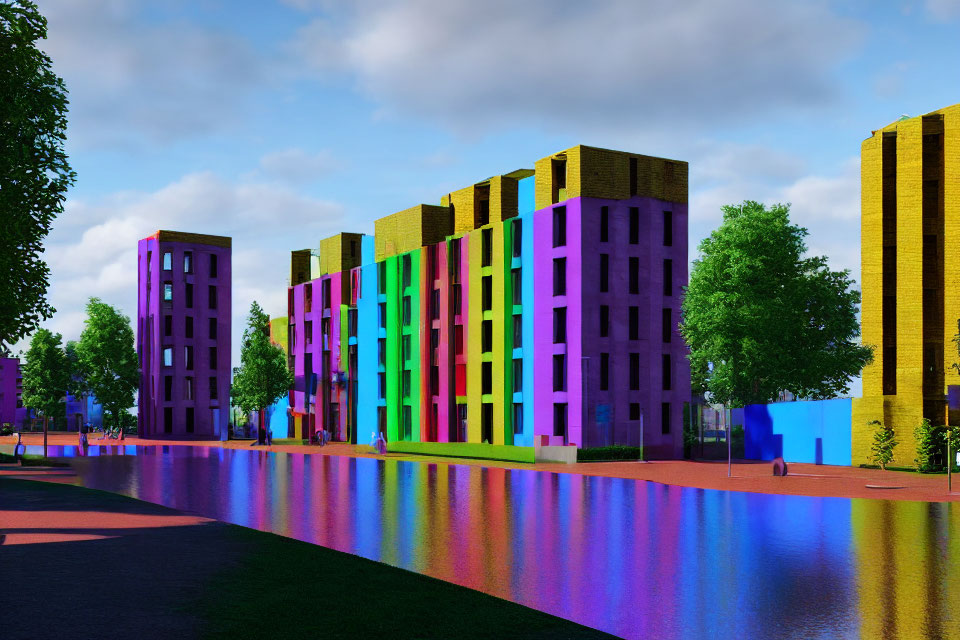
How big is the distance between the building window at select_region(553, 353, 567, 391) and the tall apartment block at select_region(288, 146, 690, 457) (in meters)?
0.08

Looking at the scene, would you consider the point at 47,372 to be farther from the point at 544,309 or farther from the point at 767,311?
the point at 767,311

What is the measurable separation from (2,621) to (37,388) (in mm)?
74654

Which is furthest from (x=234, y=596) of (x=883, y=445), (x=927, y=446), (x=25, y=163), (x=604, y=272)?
(x=604, y=272)

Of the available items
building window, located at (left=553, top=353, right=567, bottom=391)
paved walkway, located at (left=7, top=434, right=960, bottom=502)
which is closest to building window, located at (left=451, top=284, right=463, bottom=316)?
building window, located at (left=553, top=353, right=567, bottom=391)

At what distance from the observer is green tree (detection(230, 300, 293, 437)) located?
92.9 metres

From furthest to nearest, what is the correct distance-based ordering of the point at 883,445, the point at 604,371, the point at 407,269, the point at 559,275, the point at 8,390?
the point at 8,390 → the point at 407,269 → the point at 559,275 → the point at 604,371 → the point at 883,445

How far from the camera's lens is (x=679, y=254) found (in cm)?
6034

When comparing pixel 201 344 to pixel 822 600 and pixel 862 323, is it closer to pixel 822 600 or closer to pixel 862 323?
pixel 862 323

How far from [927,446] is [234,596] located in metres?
38.6

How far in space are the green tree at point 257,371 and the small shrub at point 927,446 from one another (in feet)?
208

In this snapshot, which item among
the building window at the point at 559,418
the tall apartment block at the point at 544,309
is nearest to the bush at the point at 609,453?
the tall apartment block at the point at 544,309

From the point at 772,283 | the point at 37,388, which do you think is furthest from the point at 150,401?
the point at 772,283

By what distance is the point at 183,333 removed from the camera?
107 meters

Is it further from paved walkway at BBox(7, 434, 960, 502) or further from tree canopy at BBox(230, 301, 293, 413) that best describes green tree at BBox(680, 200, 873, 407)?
tree canopy at BBox(230, 301, 293, 413)
